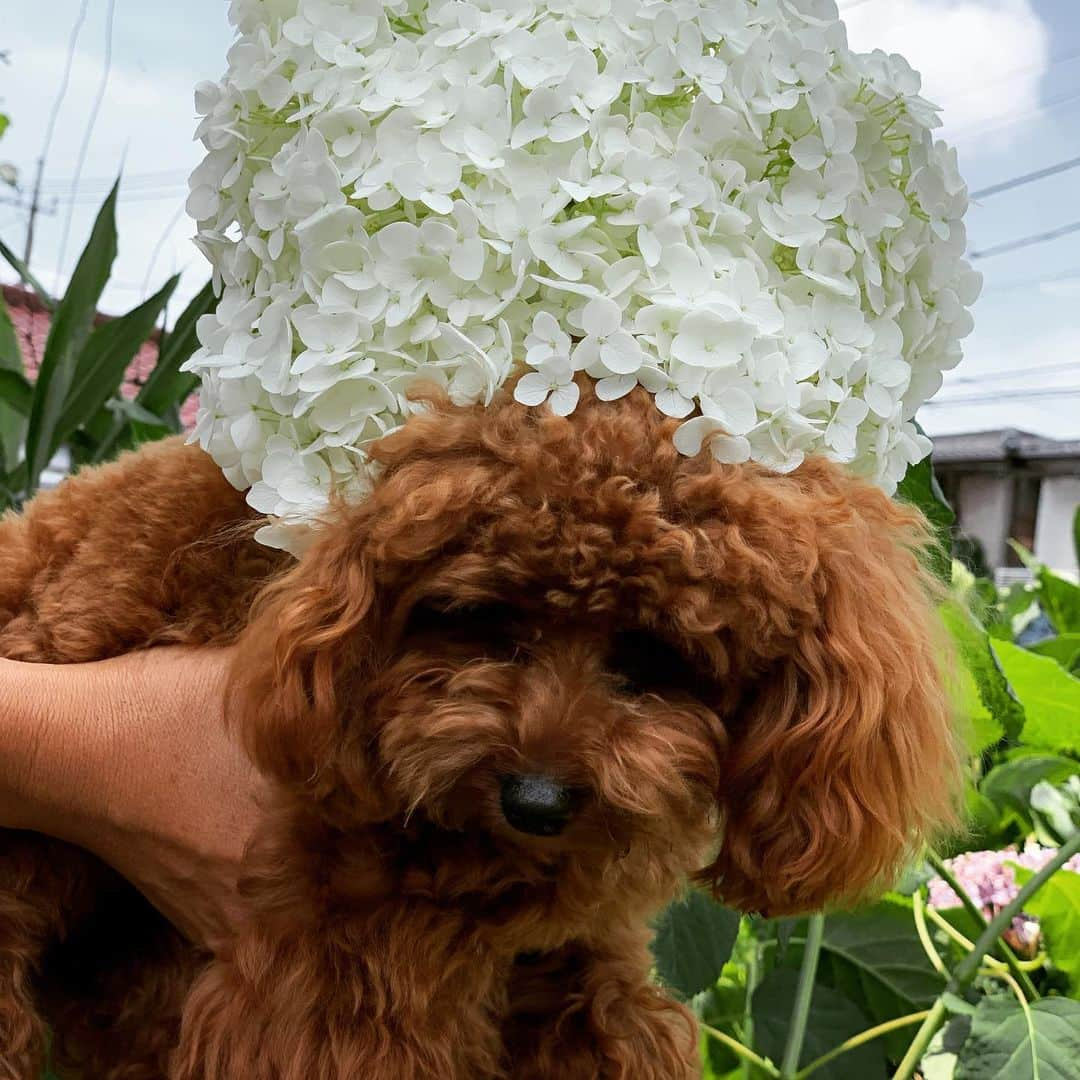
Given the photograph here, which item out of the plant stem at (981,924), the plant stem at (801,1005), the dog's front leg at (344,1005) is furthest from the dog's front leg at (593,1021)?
the plant stem at (981,924)

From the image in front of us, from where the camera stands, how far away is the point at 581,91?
80 centimetres

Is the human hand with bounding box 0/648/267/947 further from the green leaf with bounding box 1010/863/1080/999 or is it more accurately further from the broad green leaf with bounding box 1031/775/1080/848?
the broad green leaf with bounding box 1031/775/1080/848

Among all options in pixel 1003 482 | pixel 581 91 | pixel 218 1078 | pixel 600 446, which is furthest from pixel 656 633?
pixel 1003 482

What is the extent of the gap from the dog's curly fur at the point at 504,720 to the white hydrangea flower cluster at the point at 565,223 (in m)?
0.04

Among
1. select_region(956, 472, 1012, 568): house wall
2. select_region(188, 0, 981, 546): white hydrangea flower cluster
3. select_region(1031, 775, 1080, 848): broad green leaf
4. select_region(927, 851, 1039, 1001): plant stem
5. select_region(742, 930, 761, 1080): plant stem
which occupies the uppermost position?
select_region(188, 0, 981, 546): white hydrangea flower cluster

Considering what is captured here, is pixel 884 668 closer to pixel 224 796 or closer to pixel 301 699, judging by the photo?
pixel 301 699

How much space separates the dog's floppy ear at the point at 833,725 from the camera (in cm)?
84

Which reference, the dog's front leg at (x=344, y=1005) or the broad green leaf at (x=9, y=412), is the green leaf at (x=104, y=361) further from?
the dog's front leg at (x=344, y=1005)

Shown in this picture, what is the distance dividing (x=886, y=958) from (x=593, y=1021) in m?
0.67

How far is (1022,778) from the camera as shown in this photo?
1.50 m

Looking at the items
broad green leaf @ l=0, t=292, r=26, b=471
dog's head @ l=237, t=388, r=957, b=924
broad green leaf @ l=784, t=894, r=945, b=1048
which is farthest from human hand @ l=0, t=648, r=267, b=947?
broad green leaf @ l=0, t=292, r=26, b=471

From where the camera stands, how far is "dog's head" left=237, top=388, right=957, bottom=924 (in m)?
0.78

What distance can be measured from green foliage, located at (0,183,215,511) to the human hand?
41.3 inches

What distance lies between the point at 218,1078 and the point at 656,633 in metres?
0.50
